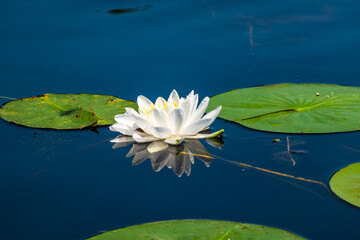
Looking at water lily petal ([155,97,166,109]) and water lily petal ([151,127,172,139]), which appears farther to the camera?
water lily petal ([155,97,166,109])

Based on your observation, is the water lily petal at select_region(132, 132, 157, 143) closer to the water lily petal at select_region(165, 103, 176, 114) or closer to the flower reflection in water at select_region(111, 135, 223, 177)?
the flower reflection in water at select_region(111, 135, 223, 177)

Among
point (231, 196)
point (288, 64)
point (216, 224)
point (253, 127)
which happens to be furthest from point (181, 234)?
point (288, 64)

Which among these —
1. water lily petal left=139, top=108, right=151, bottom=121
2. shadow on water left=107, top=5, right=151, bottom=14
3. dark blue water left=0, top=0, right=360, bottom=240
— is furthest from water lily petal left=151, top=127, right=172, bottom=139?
shadow on water left=107, top=5, right=151, bottom=14

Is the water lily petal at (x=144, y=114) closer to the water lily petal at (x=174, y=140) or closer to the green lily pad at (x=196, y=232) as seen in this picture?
the water lily petal at (x=174, y=140)

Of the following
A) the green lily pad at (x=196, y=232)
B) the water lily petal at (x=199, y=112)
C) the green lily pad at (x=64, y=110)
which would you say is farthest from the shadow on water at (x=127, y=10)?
the green lily pad at (x=196, y=232)

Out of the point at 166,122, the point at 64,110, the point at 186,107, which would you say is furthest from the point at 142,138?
the point at 64,110

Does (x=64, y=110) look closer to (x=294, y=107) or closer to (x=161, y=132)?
(x=161, y=132)

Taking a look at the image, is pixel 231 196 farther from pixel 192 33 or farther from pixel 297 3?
pixel 297 3
